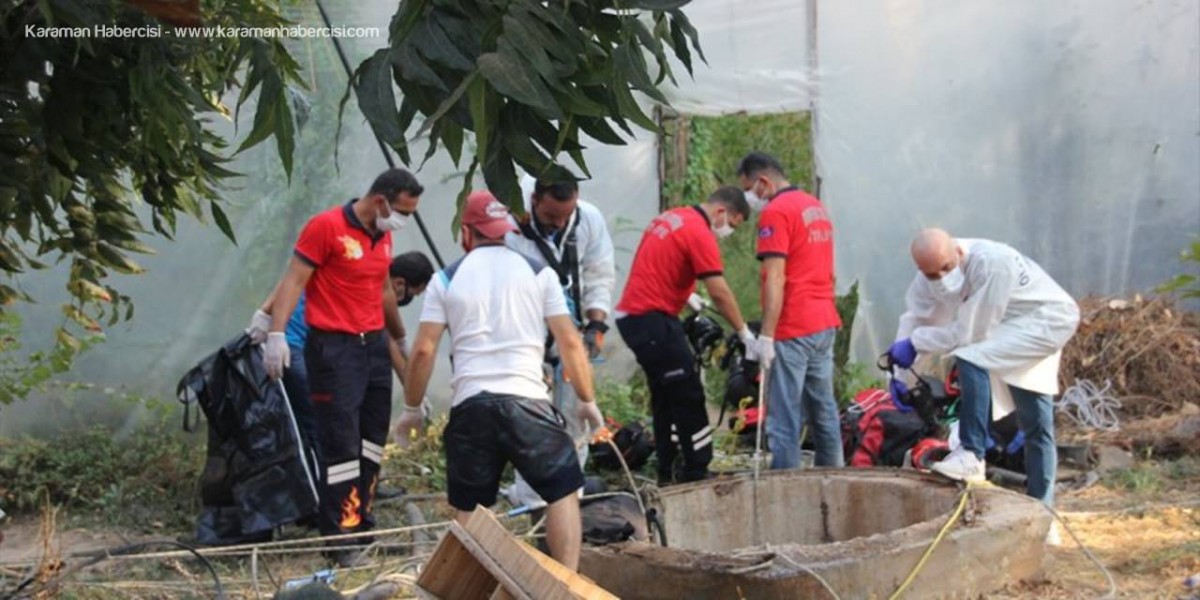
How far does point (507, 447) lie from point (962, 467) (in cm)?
230

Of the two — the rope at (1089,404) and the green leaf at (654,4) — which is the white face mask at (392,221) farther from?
the rope at (1089,404)

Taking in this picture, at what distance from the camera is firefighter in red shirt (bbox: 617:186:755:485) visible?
8.45 meters

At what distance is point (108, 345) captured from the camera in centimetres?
956

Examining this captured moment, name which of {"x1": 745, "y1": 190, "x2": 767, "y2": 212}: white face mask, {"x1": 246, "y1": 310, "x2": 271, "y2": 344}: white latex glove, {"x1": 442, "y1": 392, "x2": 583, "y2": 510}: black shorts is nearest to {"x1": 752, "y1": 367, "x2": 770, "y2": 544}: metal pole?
{"x1": 745, "y1": 190, "x2": 767, "y2": 212}: white face mask

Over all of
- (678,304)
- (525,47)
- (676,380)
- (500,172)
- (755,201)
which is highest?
(525,47)

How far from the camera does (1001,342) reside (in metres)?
7.14

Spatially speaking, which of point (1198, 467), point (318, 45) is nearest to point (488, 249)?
point (318, 45)

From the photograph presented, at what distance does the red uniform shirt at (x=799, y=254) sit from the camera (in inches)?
323

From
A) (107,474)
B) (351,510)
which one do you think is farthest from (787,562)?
(107,474)

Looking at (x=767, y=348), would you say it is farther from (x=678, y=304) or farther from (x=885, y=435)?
(x=885, y=435)

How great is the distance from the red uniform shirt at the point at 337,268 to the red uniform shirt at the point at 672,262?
1734 mm

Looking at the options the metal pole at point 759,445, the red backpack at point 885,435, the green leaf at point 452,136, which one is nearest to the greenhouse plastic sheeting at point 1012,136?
the red backpack at point 885,435

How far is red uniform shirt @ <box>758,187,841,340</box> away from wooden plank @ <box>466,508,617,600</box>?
12.1ft

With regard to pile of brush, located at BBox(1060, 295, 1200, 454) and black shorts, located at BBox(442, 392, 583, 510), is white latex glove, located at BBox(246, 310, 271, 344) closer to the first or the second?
black shorts, located at BBox(442, 392, 583, 510)
